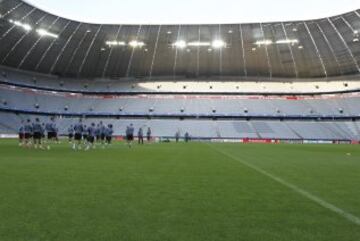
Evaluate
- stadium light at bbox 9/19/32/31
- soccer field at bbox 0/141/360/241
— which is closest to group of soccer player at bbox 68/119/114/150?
soccer field at bbox 0/141/360/241

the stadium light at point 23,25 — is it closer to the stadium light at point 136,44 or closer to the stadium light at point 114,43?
the stadium light at point 114,43

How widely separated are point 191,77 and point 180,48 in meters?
7.82

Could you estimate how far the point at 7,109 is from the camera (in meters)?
64.2

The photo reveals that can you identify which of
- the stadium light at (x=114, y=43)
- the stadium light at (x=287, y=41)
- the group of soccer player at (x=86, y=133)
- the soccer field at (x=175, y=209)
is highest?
the stadium light at (x=114, y=43)

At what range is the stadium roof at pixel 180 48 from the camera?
61.6 meters

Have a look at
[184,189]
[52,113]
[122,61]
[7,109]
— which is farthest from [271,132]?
[184,189]

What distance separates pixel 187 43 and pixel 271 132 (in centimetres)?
1856

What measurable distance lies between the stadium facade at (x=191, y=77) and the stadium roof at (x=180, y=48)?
16 cm

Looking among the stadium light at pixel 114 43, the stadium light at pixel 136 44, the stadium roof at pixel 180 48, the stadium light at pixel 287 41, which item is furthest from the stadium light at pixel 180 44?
the stadium light at pixel 287 41

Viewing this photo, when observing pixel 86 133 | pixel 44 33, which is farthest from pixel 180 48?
pixel 86 133

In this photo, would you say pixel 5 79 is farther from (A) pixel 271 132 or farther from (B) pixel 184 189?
(B) pixel 184 189

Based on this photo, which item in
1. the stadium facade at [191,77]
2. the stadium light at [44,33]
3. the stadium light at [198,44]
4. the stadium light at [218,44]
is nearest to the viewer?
the stadium light at [44,33]

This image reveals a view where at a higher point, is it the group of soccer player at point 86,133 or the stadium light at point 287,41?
the stadium light at point 287,41

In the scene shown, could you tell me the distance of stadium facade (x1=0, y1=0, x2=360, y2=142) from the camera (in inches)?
2522
